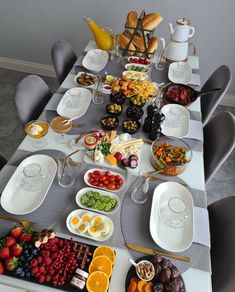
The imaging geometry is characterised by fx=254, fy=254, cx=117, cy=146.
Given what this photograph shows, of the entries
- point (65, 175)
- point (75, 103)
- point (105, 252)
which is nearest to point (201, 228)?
point (105, 252)

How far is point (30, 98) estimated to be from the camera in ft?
4.82

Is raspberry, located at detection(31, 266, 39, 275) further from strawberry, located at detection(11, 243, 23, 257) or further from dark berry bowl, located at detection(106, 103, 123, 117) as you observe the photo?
dark berry bowl, located at detection(106, 103, 123, 117)

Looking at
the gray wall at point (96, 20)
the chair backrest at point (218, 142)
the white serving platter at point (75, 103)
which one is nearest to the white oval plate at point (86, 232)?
the white serving platter at point (75, 103)

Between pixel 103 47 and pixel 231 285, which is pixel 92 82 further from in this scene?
pixel 231 285

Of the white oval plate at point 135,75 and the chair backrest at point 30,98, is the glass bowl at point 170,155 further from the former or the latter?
the chair backrest at point 30,98

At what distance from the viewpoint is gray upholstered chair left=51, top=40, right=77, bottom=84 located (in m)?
1.77

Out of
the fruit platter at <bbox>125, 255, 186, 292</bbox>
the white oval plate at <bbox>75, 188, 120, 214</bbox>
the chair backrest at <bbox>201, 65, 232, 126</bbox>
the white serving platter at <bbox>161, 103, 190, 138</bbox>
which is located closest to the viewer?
the fruit platter at <bbox>125, 255, 186, 292</bbox>

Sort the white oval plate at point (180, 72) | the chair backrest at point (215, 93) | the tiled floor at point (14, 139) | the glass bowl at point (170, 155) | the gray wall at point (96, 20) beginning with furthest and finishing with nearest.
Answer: the gray wall at point (96, 20) → the tiled floor at point (14, 139) → the white oval plate at point (180, 72) → the chair backrest at point (215, 93) → the glass bowl at point (170, 155)

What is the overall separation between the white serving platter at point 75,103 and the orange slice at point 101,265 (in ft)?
2.48

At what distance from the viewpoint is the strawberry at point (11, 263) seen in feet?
2.66

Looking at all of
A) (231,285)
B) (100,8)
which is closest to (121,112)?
(231,285)

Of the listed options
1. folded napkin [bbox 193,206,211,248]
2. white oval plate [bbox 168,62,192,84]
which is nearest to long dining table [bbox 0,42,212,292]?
folded napkin [bbox 193,206,211,248]

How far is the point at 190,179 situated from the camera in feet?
3.72

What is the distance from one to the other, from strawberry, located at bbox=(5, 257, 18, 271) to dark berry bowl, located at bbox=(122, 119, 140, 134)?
2.51 feet
